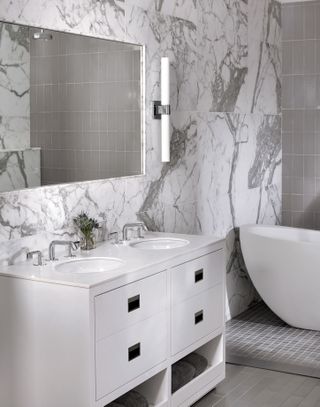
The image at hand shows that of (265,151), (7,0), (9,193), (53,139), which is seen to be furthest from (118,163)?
(265,151)

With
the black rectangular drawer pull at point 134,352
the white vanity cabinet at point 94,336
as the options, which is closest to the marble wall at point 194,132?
the white vanity cabinet at point 94,336

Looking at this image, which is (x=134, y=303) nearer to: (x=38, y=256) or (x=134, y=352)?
(x=134, y=352)

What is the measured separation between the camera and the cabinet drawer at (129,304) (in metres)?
2.71

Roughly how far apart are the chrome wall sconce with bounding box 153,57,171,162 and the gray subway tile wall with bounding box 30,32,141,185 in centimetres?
14

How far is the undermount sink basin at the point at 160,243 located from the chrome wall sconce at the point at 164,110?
1.70 ft

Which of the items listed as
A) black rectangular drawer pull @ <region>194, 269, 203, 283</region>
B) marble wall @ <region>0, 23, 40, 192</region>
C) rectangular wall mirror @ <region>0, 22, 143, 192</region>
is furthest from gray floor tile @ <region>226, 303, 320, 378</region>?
marble wall @ <region>0, 23, 40, 192</region>

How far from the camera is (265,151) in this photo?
5414mm

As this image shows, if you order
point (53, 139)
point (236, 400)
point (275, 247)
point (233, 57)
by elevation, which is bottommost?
point (236, 400)

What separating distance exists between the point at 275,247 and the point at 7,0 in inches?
95.6

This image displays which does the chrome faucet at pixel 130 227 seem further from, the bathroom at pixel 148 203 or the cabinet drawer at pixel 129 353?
the cabinet drawer at pixel 129 353

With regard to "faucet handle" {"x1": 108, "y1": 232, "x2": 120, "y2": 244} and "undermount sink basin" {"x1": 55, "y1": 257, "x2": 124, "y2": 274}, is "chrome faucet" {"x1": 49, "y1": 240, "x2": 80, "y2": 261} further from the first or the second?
"faucet handle" {"x1": 108, "y1": 232, "x2": 120, "y2": 244}

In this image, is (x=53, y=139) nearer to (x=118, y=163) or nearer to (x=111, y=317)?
(x=118, y=163)

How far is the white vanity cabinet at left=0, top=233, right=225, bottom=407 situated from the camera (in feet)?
8.74

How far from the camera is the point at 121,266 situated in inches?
117
